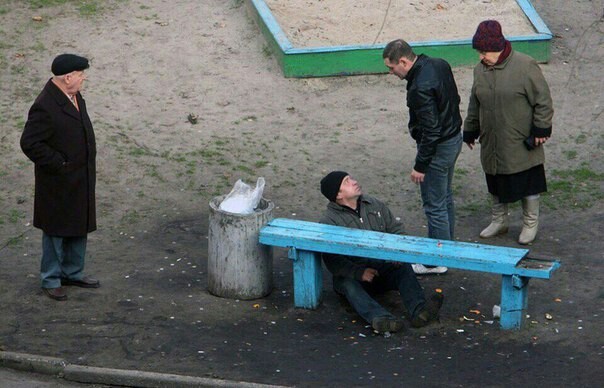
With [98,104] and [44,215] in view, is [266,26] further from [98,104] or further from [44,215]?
[44,215]

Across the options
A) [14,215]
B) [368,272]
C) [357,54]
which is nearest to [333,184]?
[368,272]

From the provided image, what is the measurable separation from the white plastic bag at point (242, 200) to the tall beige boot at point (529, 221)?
2268 mm

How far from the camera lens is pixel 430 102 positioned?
8.18 m

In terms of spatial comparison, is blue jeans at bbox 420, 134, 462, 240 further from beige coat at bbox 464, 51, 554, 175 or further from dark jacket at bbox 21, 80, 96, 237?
dark jacket at bbox 21, 80, 96, 237

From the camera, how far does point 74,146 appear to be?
8.02 m

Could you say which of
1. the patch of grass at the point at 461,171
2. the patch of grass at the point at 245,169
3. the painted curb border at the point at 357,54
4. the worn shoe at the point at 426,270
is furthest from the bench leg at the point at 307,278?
the painted curb border at the point at 357,54

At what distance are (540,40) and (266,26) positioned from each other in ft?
10.1

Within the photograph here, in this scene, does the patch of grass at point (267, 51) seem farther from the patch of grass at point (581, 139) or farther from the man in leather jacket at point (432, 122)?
the man in leather jacket at point (432, 122)

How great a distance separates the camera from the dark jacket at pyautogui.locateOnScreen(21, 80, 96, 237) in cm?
793

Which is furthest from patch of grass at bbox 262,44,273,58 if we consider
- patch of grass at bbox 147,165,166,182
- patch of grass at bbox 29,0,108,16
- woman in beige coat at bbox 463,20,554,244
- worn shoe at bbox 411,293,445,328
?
worn shoe at bbox 411,293,445,328

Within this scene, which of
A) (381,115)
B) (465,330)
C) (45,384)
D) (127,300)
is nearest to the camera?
(45,384)

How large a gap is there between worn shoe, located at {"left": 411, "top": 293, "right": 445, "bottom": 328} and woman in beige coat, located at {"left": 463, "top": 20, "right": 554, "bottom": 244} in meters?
1.64

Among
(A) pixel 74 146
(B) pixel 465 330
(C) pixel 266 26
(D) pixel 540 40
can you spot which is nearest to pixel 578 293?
(B) pixel 465 330

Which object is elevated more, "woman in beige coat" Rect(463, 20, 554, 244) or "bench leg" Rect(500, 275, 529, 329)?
"woman in beige coat" Rect(463, 20, 554, 244)
